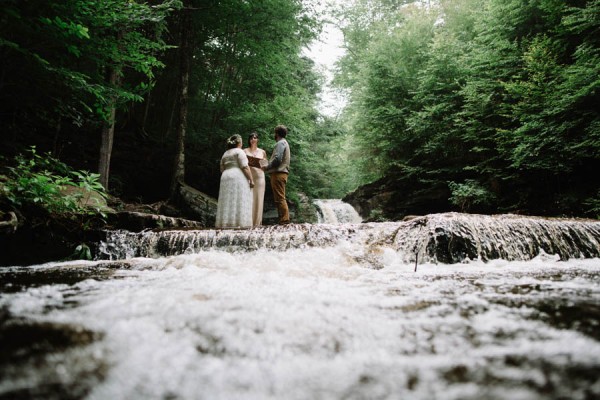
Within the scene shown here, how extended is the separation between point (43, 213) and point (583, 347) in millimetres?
5588

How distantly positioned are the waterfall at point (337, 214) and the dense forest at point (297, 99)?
24.2 inches

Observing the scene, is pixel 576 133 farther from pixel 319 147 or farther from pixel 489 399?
pixel 319 147

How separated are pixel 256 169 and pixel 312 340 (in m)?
6.48

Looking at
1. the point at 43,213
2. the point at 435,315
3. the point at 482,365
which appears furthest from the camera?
the point at 43,213

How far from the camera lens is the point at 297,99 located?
11.8 metres

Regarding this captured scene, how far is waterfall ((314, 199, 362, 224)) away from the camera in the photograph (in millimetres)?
14558

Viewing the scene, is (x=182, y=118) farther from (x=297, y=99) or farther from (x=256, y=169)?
(x=297, y=99)

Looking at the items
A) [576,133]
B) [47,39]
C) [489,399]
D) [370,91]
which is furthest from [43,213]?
[370,91]

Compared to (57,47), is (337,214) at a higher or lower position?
lower

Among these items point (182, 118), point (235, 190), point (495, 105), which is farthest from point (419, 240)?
point (182, 118)

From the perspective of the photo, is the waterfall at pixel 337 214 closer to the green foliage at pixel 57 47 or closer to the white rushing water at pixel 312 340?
the green foliage at pixel 57 47

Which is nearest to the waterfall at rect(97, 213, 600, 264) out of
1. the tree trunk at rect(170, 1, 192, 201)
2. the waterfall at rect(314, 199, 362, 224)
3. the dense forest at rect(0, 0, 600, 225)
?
the dense forest at rect(0, 0, 600, 225)

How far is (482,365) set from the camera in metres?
0.94

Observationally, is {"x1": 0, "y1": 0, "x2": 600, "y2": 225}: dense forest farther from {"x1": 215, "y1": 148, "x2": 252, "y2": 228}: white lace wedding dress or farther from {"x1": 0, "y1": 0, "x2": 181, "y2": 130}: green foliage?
{"x1": 215, "y1": 148, "x2": 252, "y2": 228}: white lace wedding dress
